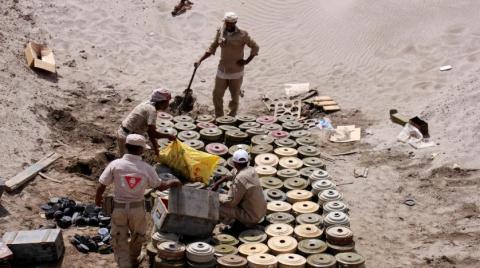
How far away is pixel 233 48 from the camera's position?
13.5 metres

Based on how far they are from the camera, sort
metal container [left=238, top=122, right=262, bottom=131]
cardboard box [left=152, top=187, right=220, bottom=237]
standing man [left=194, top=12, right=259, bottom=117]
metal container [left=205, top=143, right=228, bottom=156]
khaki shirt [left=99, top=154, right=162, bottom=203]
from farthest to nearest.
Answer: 1. standing man [left=194, top=12, right=259, bottom=117]
2. metal container [left=238, top=122, right=262, bottom=131]
3. metal container [left=205, top=143, right=228, bottom=156]
4. cardboard box [left=152, top=187, right=220, bottom=237]
5. khaki shirt [left=99, top=154, right=162, bottom=203]

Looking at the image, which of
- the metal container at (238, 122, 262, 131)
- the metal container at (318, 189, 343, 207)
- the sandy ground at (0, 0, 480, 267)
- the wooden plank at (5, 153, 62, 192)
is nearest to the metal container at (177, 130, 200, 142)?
the metal container at (238, 122, 262, 131)

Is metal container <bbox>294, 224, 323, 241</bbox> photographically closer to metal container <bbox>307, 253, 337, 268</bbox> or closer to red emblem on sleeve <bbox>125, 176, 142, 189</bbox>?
metal container <bbox>307, 253, 337, 268</bbox>

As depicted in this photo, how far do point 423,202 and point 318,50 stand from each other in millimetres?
6886

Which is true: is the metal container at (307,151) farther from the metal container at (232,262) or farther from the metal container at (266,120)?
the metal container at (232,262)

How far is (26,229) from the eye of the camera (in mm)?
9977

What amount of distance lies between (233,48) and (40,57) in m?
4.86

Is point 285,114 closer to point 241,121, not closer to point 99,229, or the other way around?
point 241,121

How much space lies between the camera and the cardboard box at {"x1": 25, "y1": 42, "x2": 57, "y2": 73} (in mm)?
15234

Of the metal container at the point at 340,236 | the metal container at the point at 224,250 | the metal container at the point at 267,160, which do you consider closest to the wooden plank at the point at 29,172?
the metal container at the point at 267,160

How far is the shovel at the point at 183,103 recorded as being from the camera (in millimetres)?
14969

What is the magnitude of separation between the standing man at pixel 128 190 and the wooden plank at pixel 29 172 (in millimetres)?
2521

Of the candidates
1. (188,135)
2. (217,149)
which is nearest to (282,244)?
(217,149)

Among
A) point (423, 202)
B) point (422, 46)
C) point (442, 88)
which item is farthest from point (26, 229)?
point (422, 46)
